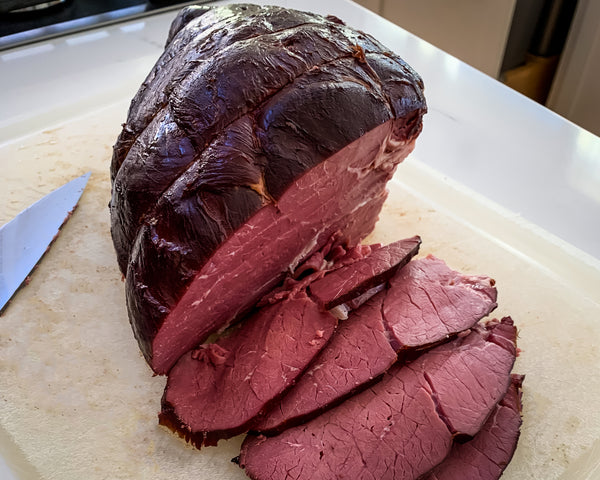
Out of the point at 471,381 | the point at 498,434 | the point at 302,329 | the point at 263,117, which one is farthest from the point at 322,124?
the point at 498,434

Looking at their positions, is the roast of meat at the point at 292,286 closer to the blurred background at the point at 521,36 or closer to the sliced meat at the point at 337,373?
the sliced meat at the point at 337,373

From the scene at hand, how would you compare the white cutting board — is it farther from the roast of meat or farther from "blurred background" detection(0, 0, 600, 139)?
"blurred background" detection(0, 0, 600, 139)

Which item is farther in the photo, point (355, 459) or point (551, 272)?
point (551, 272)

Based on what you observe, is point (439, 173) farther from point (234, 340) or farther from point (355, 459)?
point (355, 459)

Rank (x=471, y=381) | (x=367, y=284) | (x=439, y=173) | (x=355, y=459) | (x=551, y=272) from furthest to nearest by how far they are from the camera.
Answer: (x=439, y=173) < (x=551, y=272) < (x=367, y=284) < (x=471, y=381) < (x=355, y=459)

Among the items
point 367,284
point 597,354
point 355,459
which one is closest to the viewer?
point 355,459

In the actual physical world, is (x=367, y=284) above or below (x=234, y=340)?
above

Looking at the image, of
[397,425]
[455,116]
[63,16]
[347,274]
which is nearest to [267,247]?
[347,274]

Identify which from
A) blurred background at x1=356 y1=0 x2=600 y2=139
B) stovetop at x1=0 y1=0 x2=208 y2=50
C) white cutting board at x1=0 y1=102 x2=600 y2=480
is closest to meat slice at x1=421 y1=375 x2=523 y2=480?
white cutting board at x1=0 y1=102 x2=600 y2=480
